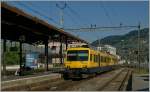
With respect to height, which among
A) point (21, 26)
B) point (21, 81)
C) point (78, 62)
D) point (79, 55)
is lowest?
point (21, 81)

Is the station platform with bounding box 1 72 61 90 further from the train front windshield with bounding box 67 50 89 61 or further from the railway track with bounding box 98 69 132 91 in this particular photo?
the railway track with bounding box 98 69 132 91

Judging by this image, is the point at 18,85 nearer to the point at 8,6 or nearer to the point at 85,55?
the point at 8,6

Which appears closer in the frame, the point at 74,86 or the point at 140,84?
the point at 140,84

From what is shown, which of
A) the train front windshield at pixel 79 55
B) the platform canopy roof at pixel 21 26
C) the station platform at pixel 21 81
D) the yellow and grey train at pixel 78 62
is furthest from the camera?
the train front windshield at pixel 79 55

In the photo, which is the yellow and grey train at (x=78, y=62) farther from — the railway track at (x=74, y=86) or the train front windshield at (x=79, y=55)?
the railway track at (x=74, y=86)

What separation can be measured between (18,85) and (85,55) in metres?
11.0

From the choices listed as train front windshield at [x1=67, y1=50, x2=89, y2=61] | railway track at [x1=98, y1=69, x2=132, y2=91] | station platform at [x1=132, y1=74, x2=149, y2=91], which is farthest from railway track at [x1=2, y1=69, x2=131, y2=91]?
train front windshield at [x1=67, y1=50, x2=89, y2=61]

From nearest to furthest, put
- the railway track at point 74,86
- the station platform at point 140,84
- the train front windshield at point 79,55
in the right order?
the station platform at point 140,84
the railway track at point 74,86
the train front windshield at point 79,55

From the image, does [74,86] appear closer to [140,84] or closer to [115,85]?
[115,85]

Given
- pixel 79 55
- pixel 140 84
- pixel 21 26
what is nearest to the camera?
pixel 140 84

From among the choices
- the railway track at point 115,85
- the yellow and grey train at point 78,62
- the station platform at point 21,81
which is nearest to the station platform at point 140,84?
the railway track at point 115,85

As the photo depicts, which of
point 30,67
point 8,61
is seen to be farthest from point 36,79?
point 8,61

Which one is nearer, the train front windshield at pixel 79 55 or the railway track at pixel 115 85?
the railway track at pixel 115 85

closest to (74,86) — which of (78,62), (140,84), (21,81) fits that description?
(21,81)
